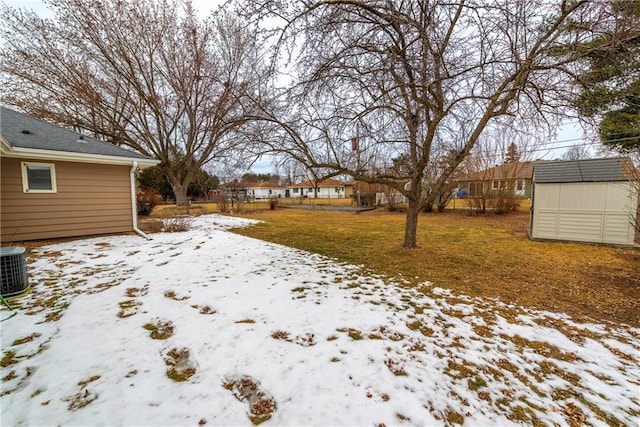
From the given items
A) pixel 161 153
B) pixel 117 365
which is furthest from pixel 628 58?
pixel 161 153

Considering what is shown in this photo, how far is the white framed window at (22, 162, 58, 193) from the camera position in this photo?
6.09 m

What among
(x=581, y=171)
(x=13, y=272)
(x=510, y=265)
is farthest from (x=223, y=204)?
(x=581, y=171)

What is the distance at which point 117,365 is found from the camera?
207 centimetres

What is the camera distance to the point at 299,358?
2215mm

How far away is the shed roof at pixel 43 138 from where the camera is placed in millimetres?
5895

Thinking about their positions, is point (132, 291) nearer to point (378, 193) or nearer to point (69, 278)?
point (69, 278)

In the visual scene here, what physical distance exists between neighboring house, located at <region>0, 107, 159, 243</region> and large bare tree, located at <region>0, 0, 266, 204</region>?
3723mm

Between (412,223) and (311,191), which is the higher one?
(311,191)

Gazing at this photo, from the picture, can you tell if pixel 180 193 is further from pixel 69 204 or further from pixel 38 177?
pixel 38 177

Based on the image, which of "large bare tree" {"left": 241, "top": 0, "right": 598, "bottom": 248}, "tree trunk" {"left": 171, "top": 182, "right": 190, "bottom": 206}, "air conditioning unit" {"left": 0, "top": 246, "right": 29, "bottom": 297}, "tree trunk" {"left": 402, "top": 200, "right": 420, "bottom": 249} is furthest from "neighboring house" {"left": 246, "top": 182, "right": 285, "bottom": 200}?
"air conditioning unit" {"left": 0, "top": 246, "right": 29, "bottom": 297}

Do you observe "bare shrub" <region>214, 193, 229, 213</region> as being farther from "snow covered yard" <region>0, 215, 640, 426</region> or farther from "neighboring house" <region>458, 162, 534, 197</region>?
"neighboring house" <region>458, 162, 534, 197</region>

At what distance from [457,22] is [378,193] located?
49.7 feet

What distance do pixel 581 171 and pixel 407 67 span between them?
700 cm

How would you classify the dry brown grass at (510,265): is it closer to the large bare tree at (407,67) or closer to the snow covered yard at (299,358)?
the snow covered yard at (299,358)
